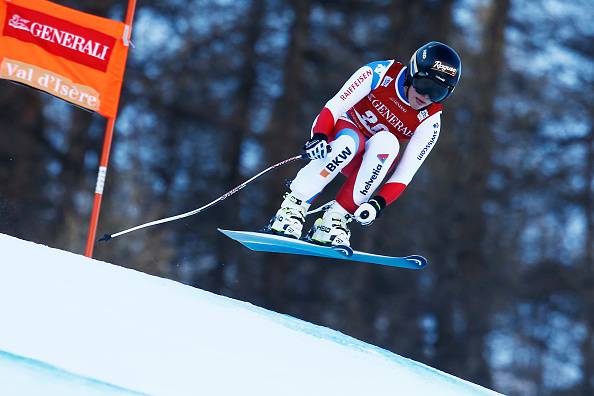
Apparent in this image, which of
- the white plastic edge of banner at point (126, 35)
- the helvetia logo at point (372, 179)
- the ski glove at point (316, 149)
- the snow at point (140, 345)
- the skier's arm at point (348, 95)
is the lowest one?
the snow at point (140, 345)

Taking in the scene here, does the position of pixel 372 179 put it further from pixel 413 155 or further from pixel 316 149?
pixel 316 149

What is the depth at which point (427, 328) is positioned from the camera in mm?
17953

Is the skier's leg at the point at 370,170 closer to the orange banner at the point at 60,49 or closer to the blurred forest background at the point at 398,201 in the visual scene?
the orange banner at the point at 60,49

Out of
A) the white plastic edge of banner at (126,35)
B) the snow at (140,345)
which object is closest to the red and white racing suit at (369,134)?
the snow at (140,345)

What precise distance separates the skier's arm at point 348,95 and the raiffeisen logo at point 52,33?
2867 millimetres

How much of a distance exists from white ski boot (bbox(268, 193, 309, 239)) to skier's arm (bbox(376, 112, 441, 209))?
54 cm

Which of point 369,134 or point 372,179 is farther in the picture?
point 369,134

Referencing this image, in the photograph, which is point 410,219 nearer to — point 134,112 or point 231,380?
point 134,112

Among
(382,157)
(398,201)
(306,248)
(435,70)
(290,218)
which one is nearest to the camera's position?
(435,70)

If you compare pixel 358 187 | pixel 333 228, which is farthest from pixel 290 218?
pixel 358 187

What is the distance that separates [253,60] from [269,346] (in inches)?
544

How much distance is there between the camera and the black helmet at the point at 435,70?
6164 millimetres

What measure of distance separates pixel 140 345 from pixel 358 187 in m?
3.08

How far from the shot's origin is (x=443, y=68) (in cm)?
618
